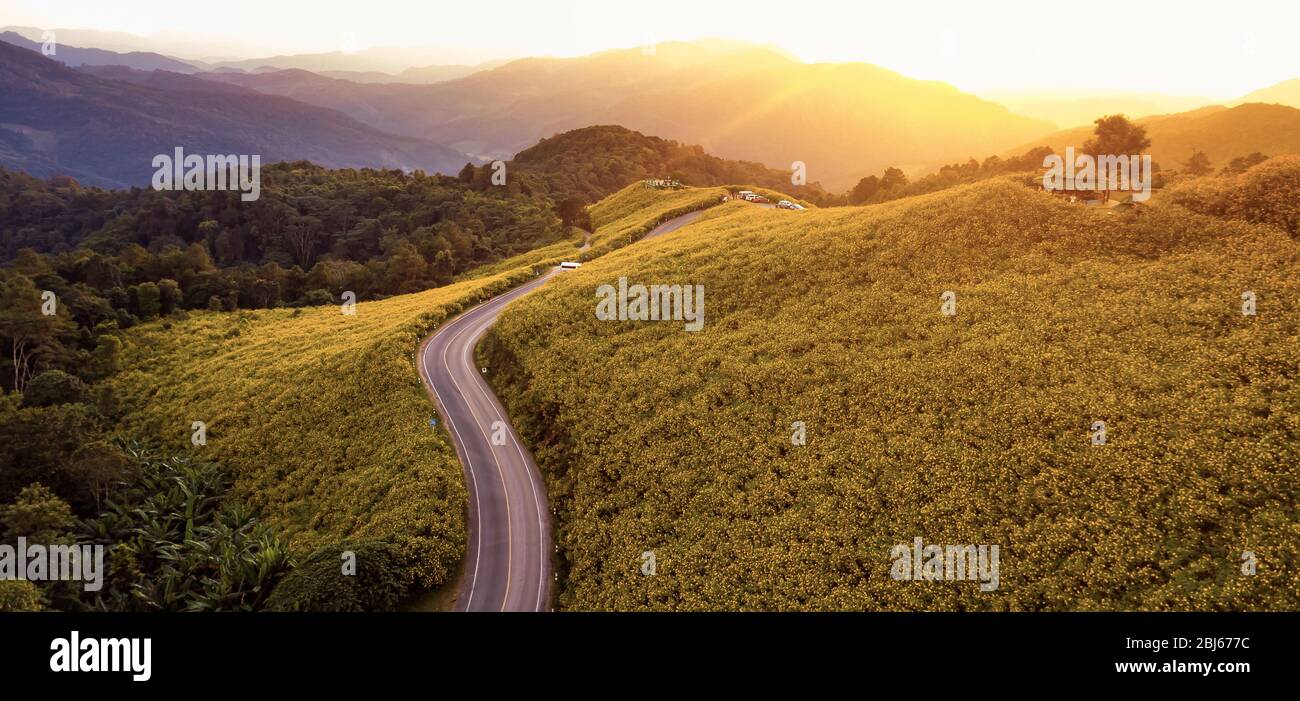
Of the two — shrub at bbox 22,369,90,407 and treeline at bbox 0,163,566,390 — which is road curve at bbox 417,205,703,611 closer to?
shrub at bbox 22,369,90,407

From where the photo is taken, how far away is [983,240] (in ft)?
141

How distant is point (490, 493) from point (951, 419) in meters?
27.7

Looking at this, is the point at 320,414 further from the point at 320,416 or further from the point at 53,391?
the point at 53,391

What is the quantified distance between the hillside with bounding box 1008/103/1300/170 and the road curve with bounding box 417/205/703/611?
183 metres

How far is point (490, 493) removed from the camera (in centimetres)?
3644

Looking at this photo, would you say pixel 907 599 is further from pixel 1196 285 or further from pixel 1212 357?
pixel 1196 285

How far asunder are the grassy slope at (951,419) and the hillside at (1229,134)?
150853 mm

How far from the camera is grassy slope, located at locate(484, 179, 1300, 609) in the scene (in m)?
22.4

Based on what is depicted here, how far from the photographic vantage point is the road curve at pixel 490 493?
101 feet

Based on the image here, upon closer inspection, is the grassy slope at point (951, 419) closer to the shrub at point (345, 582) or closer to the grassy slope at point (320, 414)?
the grassy slope at point (320, 414)

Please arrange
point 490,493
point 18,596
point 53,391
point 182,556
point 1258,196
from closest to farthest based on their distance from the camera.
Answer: point 18,596, point 182,556, point 1258,196, point 490,493, point 53,391

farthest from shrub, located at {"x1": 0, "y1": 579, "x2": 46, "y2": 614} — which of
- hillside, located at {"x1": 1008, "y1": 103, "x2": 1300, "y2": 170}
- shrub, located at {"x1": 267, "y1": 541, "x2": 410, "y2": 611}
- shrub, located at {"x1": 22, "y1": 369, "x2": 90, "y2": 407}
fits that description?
hillside, located at {"x1": 1008, "y1": 103, "x2": 1300, "y2": 170}

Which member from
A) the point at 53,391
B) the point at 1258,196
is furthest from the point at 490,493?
the point at 1258,196

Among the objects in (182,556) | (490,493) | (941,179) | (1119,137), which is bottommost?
(182,556)
